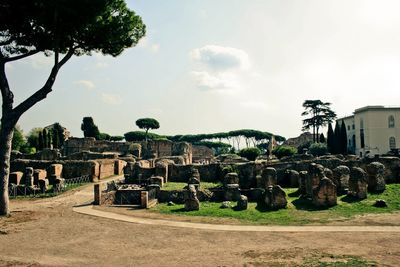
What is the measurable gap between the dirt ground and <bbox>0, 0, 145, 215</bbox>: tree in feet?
17.4

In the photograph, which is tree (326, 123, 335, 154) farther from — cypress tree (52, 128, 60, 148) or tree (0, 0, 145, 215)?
cypress tree (52, 128, 60, 148)

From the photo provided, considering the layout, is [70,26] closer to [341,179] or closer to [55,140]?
[341,179]

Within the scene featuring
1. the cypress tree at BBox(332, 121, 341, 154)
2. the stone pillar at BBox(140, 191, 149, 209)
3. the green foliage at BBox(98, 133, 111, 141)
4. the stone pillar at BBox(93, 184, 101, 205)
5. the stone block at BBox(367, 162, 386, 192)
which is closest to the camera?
the stone pillar at BBox(140, 191, 149, 209)

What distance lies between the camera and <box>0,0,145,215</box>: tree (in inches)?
685

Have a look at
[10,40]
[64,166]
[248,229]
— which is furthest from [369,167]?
[64,166]

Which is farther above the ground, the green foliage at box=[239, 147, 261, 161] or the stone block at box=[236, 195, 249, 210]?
the green foliage at box=[239, 147, 261, 161]

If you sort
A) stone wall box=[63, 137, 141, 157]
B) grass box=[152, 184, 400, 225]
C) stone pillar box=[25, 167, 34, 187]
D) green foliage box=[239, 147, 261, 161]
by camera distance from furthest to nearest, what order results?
1. stone wall box=[63, 137, 141, 157]
2. green foliage box=[239, 147, 261, 161]
3. stone pillar box=[25, 167, 34, 187]
4. grass box=[152, 184, 400, 225]

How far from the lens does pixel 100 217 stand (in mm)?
16109

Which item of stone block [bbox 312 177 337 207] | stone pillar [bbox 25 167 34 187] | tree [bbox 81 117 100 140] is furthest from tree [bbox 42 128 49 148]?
stone block [bbox 312 177 337 207]

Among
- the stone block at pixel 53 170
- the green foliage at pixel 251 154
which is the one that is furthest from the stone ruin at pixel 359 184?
the green foliage at pixel 251 154

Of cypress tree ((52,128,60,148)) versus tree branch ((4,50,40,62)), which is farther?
cypress tree ((52,128,60,148))

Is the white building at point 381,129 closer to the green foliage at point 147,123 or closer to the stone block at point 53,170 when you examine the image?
the green foliage at point 147,123

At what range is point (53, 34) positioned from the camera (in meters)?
19.0

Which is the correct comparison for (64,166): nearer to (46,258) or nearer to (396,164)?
(46,258)
